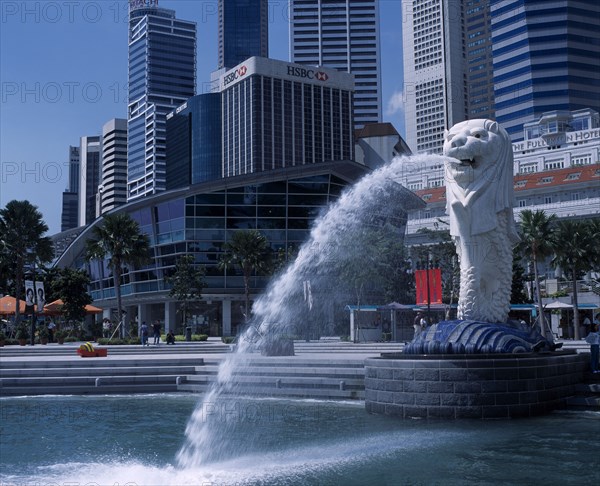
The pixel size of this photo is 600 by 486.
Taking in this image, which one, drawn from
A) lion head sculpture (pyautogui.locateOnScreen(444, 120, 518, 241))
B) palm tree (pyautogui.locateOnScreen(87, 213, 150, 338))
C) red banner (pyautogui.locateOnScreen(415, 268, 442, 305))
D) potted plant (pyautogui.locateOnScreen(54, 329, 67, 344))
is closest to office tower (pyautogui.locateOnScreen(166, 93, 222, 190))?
palm tree (pyautogui.locateOnScreen(87, 213, 150, 338))

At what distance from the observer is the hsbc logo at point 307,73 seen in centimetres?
16425

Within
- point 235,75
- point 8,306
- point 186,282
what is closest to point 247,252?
point 186,282

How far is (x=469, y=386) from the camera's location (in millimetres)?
15492

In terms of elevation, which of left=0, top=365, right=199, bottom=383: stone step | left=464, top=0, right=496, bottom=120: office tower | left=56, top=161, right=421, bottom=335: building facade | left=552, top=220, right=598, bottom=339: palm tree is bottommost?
left=0, top=365, right=199, bottom=383: stone step

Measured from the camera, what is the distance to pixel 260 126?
16175cm

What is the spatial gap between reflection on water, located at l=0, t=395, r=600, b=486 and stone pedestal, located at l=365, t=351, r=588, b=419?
1.23ft

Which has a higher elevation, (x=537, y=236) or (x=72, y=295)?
(x=537, y=236)

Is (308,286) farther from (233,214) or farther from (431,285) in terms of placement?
(233,214)

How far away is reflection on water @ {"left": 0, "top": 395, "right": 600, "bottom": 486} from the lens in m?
10.7

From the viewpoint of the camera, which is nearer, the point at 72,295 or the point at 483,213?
the point at 483,213

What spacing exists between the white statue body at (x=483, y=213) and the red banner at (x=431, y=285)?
67.2ft

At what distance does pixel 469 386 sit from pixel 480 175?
5430 millimetres

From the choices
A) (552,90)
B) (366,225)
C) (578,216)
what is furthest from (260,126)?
(366,225)

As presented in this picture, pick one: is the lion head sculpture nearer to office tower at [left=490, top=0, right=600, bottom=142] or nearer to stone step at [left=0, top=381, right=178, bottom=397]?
stone step at [left=0, top=381, right=178, bottom=397]
